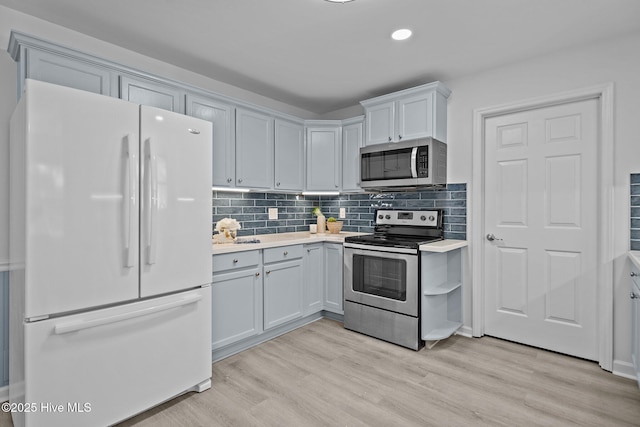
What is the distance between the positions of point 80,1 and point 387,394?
3208mm

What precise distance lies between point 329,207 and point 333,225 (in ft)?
1.39

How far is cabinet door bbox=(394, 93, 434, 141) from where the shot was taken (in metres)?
3.10

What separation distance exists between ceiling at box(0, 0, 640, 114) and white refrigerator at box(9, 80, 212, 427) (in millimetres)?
800

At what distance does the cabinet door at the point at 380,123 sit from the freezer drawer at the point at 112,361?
228 centimetres

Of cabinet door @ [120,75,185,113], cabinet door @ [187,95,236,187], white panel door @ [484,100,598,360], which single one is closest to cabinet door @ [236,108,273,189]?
cabinet door @ [187,95,236,187]

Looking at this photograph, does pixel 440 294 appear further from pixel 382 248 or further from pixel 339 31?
pixel 339 31

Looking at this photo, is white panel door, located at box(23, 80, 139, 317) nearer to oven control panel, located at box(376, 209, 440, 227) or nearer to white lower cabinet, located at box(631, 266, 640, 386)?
oven control panel, located at box(376, 209, 440, 227)

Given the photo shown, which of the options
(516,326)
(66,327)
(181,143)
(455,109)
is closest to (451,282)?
(516,326)

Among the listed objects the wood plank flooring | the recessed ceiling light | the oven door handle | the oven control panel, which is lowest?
the wood plank flooring

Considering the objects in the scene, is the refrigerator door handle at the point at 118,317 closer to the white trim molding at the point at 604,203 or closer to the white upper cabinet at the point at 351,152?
the white upper cabinet at the point at 351,152

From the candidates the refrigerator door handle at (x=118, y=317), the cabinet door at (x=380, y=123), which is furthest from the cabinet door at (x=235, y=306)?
the cabinet door at (x=380, y=123)

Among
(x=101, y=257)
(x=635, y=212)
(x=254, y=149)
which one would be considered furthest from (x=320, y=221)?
(x=635, y=212)

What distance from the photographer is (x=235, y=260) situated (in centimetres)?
269

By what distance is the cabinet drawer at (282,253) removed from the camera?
297cm
